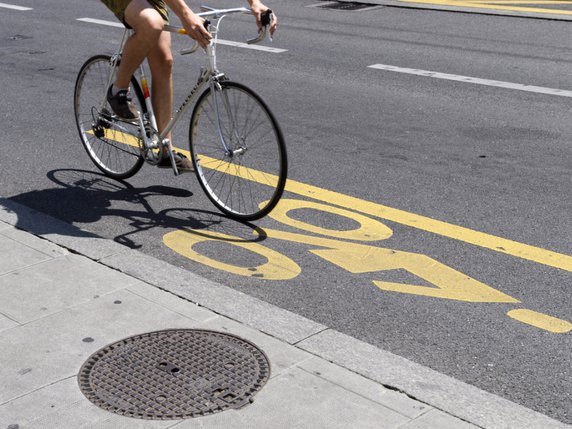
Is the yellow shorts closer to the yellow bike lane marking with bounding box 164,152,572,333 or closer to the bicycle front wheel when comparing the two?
the bicycle front wheel

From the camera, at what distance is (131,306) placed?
4.64 metres

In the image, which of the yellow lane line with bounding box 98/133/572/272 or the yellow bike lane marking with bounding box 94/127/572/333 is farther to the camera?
the yellow lane line with bounding box 98/133/572/272

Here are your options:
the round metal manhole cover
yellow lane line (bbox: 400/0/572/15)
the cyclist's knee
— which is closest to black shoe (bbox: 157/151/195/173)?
the cyclist's knee

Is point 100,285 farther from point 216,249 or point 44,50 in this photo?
point 44,50

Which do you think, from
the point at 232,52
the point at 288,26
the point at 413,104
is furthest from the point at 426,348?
the point at 288,26

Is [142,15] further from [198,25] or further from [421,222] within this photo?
[421,222]

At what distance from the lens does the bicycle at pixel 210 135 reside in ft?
18.9

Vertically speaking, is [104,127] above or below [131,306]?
above

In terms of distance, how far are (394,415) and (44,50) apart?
32.2ft

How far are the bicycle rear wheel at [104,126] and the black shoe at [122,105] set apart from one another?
0.07 m

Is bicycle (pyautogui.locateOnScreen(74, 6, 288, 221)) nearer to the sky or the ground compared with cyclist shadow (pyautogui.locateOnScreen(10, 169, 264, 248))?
nearer to the sky

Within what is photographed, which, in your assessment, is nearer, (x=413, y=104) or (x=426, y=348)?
(x=426, y=348)

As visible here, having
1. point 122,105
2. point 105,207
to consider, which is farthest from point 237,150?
point 105,207

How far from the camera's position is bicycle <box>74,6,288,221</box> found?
575cm
